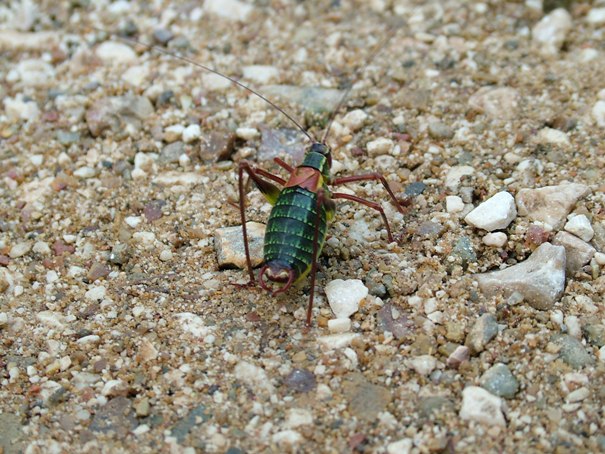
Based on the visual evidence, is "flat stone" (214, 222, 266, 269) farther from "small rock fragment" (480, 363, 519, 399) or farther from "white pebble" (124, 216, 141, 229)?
"small rock fragment" (480, 363, 519, 399)

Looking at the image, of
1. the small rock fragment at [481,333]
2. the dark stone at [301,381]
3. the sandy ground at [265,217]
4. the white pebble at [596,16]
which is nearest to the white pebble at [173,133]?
the sandy ground at [265,217]

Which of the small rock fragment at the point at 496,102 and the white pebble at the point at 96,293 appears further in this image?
the small rock fragment at the point at 496,102

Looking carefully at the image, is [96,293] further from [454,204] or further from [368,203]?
[454,204]

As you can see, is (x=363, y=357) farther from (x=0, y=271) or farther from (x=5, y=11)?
(x=5, y=11)

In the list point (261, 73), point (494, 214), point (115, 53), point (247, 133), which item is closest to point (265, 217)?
point (247, 133)

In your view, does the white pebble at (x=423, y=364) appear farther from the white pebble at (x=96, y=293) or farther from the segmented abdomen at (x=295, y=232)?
the white pebble at (x=96, y=293)

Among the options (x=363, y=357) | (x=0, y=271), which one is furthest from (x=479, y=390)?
(x=0, y=271)

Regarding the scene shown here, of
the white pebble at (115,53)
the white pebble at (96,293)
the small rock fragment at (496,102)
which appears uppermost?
the small rock fragment at (496,102)
